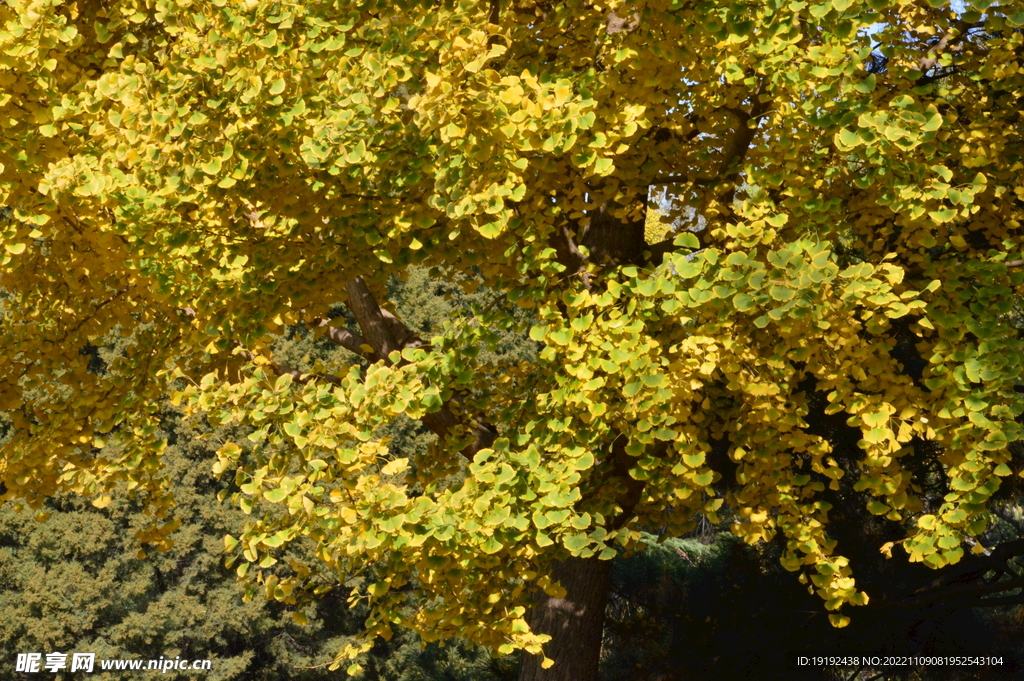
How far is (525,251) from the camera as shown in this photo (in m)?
4.82

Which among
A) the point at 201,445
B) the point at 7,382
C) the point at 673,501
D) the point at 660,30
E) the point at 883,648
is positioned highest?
the point at 201,445

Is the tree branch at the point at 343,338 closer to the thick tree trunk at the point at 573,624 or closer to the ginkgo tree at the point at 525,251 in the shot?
the ginkgo tree at the point at 525,251

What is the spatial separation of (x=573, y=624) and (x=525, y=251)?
2703 mm

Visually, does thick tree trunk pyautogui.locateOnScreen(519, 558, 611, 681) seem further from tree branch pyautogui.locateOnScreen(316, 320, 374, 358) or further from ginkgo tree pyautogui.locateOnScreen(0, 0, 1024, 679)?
tree branch pyautogui.locateOnScreen(316, 320, 374, 358)

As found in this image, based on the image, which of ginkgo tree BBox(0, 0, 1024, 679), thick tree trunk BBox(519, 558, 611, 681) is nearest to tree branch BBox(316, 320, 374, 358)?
ginkgo tree BBox(0, 0, 1024, 679)

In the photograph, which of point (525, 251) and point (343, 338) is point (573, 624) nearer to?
point (343, 338)

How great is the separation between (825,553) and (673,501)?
40.3 inches

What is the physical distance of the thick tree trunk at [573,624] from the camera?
614 centimetres

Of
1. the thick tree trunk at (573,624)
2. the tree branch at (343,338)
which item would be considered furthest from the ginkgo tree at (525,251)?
the tree branch at (343,338)

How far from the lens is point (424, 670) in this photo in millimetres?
19750

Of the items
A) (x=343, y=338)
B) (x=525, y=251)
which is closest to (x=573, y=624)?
(x=343, y=338)

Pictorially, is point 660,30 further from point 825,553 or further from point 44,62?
point 44,62

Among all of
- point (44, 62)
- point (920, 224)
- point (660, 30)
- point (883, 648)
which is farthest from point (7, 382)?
point (883, 648)

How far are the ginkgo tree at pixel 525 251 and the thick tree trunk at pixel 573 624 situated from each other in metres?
0.04
